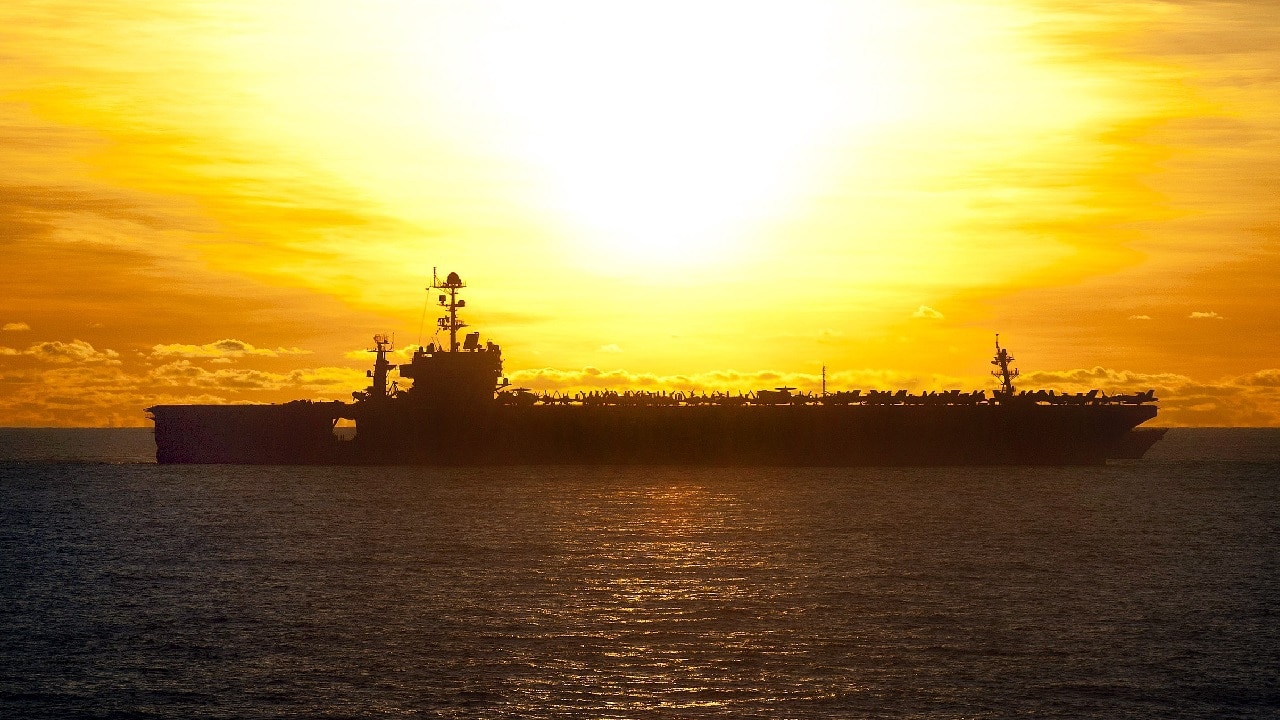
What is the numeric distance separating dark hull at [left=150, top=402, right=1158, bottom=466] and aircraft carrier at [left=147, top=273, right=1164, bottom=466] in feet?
0.32

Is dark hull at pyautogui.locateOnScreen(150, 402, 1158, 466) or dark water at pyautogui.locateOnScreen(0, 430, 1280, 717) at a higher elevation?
dark hull at pyautogui.locateOnScreen(150, 402, 1158, 466)

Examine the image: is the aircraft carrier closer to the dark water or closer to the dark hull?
the dark hull

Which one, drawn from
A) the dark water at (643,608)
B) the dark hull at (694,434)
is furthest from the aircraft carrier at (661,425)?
the dark water at (643,608)

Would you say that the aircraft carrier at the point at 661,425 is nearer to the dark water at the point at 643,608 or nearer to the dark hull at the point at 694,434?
the dark hull at the point at 694,434

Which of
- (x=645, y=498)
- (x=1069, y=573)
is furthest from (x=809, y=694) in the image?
(x=645, y=498)

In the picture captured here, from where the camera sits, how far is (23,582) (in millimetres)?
40719

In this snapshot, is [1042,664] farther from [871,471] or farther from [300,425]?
[300,425]

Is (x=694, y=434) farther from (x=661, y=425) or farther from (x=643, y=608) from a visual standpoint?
(x=643, y=608)

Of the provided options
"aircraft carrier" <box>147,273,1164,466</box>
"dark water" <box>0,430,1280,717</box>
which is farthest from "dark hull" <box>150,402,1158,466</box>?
"dark water" <box>0,430,1280,717</box>

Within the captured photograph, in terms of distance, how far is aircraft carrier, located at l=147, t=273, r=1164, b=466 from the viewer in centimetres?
8575

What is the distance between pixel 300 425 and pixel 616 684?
232 feet

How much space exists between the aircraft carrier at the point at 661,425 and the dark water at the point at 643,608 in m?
19.0

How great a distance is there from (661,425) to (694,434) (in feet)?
8.64

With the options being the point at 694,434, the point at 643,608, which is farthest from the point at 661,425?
the point at 643,608
